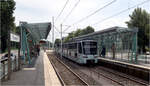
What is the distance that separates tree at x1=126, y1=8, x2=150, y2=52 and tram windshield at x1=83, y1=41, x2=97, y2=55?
24366mm

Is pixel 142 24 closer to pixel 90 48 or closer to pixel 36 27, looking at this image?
pixel 90 48

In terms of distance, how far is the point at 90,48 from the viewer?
48.3 ft

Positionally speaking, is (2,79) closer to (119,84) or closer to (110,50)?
(119,84)

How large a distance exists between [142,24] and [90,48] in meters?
26.1

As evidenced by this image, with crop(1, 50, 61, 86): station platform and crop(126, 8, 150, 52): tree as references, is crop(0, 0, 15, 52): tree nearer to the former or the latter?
crop(1, 50, 61, 86): station platform

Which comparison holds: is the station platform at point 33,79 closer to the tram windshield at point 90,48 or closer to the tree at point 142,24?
the tram windshield at point 90,48

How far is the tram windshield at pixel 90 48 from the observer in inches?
569

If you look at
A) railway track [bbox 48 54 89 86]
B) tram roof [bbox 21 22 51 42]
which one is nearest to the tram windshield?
railway track [bbox 48 54 89 86]

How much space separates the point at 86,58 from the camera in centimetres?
1428

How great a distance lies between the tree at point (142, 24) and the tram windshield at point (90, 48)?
2437 cm

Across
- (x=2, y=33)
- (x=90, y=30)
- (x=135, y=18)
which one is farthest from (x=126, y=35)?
(x=90, y=30)

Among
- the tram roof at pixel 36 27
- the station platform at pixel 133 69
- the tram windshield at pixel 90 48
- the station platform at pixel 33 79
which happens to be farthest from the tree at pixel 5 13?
the station platform at pixel 133 69

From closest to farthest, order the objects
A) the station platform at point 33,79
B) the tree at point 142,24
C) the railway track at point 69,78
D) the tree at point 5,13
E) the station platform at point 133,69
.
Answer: the station platform at point 33,79 < the railway track at point 69,78 < the station platform at point 133,69 < the tree at point 5,13 < the tree at point 142,24

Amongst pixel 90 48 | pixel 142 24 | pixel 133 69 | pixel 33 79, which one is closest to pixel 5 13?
pixel 90 48
